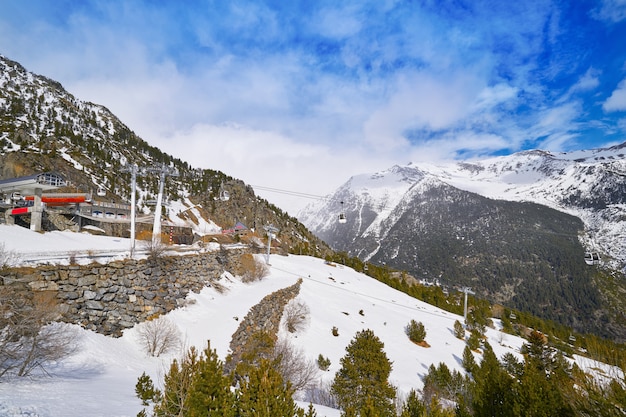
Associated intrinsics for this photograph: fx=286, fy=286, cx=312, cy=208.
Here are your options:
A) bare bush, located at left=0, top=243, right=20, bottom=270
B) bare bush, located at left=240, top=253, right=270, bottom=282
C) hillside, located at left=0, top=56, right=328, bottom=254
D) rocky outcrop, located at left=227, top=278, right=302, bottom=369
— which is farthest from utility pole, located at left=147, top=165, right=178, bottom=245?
hillside, located at left=0, top=56, right=328, bottom=254

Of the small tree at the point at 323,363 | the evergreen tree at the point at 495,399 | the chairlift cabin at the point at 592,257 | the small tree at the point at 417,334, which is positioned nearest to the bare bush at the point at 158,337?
the small tree at the point at 323,363

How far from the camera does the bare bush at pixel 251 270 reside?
103 ft

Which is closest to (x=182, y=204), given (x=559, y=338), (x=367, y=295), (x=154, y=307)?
(x=367, y=295)

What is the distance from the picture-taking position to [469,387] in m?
22.5

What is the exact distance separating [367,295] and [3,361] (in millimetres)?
44148

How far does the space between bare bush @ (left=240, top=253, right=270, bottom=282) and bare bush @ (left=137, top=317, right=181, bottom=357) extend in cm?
1528

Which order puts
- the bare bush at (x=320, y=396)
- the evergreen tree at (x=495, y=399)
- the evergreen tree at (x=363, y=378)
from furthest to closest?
the bare bush at (x=320, y=396) → the evergreen tree at (x=363, y=378) → the evergreen tree at (x=495, y=399)

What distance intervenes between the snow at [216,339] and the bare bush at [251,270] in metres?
0.82

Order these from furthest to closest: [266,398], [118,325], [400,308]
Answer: [400,308] < [118,325] < [266,398]

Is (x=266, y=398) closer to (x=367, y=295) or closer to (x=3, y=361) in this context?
(x=3, y=361)

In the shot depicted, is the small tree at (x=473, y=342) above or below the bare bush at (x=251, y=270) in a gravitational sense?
below

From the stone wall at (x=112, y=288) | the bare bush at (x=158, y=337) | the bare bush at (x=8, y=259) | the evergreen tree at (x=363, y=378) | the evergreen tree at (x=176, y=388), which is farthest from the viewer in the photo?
the evergreen tree at (x=363, y=378)

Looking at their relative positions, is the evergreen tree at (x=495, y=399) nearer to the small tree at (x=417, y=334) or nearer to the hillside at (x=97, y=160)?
the small tree at (x=417, y=334)

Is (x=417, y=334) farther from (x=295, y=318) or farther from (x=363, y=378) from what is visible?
(x=363, y=378)
